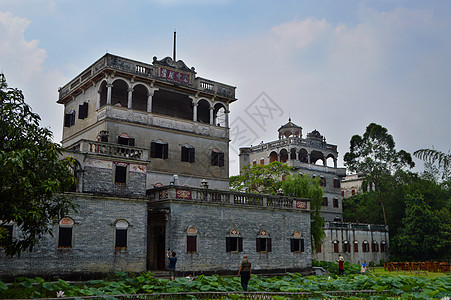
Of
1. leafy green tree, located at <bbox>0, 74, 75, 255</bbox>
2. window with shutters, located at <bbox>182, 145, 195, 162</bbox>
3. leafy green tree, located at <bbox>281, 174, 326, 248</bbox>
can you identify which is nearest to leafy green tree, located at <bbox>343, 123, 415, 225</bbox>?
leafy green tree, located at <bbox>281, 174, 326, 248</bbox>

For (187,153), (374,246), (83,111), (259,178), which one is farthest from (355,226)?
(83,111)

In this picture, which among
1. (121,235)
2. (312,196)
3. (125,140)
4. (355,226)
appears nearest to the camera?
(121,235)

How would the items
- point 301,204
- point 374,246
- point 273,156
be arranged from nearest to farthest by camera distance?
point 301,204, point 374,246, point 273,156

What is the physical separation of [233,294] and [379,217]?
134 feet

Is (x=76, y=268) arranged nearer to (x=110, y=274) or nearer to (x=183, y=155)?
(x=110, y=274)

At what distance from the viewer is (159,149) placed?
96.7 ft

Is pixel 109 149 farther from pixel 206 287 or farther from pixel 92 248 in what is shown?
pixel 206 287

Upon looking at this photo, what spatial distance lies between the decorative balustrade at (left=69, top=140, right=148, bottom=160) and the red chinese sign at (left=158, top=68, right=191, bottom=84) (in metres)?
7.35

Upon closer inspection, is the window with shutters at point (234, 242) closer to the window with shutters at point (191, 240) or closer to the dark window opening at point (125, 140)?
the window with shutters at point (191, 240)

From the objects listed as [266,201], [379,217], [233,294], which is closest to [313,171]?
[379,217]

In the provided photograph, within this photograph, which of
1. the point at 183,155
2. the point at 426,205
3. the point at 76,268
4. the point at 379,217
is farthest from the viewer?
the point at 379,217

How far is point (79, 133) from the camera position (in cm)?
3080

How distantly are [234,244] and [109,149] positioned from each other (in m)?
9.28

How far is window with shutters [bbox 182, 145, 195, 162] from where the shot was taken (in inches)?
1204
